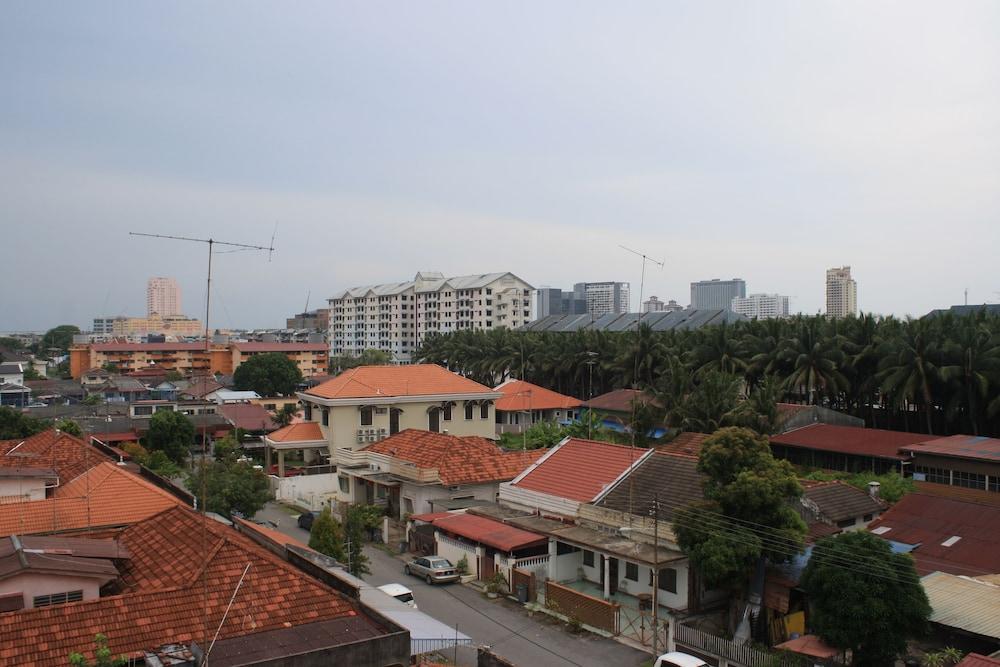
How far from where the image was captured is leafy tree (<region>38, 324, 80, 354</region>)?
145500mm

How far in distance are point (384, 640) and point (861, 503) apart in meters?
17.0

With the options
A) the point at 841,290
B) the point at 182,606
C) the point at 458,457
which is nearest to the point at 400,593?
the point at 182,606

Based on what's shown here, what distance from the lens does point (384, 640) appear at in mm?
10094

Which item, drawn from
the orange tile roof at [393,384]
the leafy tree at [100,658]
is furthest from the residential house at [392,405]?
the leafy tree at [100,658]

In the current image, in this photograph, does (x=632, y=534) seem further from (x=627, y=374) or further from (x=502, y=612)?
(x=627, y=374)

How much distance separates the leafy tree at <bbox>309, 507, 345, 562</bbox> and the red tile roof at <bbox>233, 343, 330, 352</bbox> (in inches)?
2749

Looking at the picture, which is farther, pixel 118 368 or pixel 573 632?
pixel 118 368

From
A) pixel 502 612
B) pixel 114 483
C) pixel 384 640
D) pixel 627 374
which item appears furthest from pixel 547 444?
pixel 384 640

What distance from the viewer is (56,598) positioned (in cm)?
1128

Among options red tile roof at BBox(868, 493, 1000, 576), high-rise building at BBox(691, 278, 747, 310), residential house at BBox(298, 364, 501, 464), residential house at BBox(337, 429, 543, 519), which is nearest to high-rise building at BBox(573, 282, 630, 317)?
high-rise building at BBox(691, 278, 747, 310)

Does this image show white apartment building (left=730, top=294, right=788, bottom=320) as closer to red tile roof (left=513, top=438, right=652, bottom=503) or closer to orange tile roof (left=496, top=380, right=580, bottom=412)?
orange tile roof (left=496, top=380, right=580, bottom=412)

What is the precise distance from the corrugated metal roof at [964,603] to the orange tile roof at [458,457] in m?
14.9

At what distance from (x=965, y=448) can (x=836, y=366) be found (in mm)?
17191

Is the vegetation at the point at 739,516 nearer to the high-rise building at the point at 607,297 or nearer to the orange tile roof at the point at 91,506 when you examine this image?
the orange tile roof at the point at 91,506
